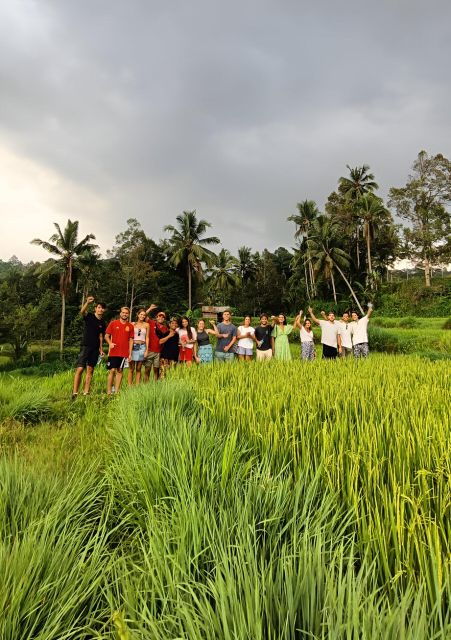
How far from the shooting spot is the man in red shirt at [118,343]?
250 inches

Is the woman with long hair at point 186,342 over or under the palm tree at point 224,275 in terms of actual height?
under

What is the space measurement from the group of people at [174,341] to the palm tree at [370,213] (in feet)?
96.1

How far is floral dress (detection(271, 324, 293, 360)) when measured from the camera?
811 centimetres

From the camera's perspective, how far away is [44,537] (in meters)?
1.34

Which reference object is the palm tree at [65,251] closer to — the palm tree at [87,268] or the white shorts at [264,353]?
the palm tree at [87,268]

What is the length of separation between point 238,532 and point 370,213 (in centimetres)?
3787

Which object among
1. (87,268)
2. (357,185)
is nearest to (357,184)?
(357,185)

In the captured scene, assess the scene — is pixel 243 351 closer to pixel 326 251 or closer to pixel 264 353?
pixel 264 353

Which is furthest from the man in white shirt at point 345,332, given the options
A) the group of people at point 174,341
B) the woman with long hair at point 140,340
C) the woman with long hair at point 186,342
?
the woman with long hair at point 140,340

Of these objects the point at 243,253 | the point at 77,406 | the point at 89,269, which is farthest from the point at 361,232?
the point at 77,406

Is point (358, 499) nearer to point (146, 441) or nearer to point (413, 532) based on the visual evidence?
point (413, 532)

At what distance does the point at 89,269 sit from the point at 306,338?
31.1m

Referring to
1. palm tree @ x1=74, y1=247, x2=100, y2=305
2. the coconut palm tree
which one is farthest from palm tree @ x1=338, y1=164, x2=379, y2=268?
palm tree @ x1=74, y1=247, x2=100, y2=305

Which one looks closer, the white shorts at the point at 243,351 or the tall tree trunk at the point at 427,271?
the white shorts at the point at 243,351
